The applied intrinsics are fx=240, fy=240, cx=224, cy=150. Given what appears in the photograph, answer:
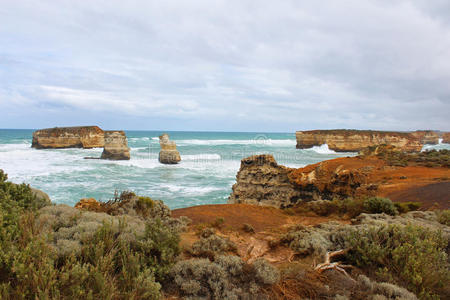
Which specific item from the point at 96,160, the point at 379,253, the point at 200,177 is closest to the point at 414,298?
the point at 379,253

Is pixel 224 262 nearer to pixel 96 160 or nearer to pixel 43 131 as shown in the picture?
pixel 96 160

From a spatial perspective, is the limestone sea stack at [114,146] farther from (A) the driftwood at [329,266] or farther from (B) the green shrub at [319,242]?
(A) the driftwood at [329,266]

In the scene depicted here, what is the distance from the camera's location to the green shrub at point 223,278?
9.41 ft

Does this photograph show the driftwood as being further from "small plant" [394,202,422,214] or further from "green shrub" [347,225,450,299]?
"small plant" [394,202,422,214]

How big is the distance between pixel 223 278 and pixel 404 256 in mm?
2587

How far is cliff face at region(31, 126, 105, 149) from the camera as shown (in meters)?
47.8

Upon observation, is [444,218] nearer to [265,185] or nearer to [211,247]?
[211,247]

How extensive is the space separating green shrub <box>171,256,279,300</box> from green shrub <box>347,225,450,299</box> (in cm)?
156

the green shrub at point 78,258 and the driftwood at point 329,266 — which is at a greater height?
the green shrub at point 78,258

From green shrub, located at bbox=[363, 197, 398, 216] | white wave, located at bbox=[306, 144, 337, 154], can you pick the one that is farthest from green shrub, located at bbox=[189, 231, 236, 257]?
white wave, located at bbox=[306, 144, 337, 154]

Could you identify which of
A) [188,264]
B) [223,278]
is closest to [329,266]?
[223,278]

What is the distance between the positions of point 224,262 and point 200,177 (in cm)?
2265

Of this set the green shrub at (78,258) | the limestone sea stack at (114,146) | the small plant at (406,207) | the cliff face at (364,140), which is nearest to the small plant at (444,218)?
the small plant at (406,207)

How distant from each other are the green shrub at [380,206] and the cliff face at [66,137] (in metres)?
52.3
